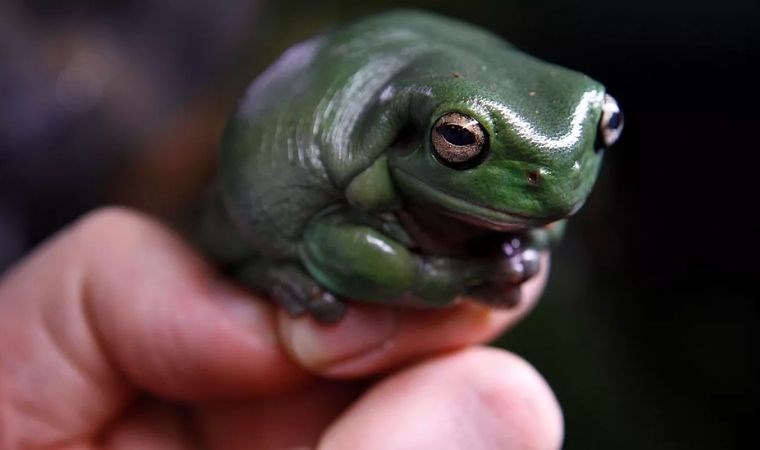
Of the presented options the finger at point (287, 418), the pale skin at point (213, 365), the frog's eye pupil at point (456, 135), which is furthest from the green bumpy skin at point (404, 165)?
the finger at point (287, 418)

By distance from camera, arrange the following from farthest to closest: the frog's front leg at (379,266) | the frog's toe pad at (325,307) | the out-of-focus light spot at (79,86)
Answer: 1. the out-of-focus light spot at (79,86)
2. the frog's toe pad at (325,307)
3. the frog's front leg at (379,266)

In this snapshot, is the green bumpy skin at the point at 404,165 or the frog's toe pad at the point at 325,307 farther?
the frog's toe pad at the point at 325,307

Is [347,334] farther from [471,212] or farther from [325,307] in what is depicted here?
[471,212]

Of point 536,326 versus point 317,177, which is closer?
point 317,177

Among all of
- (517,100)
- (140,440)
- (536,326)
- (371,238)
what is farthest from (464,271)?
(536,326)

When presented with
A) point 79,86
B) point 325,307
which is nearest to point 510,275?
point 325,307

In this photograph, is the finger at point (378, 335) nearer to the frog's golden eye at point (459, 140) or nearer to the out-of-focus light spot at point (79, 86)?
the frog's golden eye at point (459, 140)

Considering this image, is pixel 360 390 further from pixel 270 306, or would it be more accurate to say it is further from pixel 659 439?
pixel 659 439
